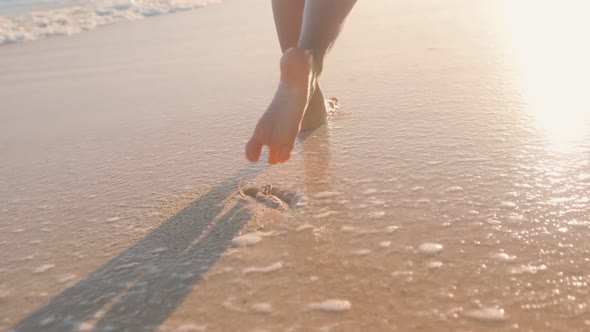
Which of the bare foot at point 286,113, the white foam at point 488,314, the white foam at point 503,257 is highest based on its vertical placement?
the bare foot at point 286,113

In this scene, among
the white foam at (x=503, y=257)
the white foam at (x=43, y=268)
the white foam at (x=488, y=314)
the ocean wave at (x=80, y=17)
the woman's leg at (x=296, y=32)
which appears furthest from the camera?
the ocean wave at (x=80, y=17)

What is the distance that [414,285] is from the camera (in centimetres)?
81


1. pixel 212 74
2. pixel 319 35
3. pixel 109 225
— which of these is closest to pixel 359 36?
pixel 212 74

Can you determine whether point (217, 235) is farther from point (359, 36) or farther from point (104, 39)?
point (104, 39)

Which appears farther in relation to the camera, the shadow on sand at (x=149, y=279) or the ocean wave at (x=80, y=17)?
the ocean wave at (x=80, y=17)

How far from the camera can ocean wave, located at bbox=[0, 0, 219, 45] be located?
4.63m

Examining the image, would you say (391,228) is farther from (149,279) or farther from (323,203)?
(149,279)

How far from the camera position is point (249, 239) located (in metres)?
1.00

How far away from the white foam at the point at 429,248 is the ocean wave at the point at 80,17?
14.3 ft

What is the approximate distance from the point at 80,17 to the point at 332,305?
5237 millimetres

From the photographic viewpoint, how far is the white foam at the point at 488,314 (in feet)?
2.37

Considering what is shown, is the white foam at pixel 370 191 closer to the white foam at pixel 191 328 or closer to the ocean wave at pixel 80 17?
the white foam at pixel 191 328

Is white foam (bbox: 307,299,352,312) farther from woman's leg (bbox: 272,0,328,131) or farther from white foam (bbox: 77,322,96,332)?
woman's leg (bbox: 272,0,328,131)

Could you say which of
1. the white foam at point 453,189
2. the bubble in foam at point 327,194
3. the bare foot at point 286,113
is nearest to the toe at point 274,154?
the bare foot at point 286,113
